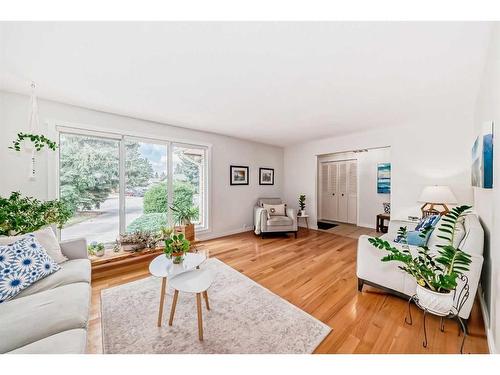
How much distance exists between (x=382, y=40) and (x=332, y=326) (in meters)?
2.23

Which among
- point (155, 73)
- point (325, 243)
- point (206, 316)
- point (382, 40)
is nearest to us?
point (382, 40)

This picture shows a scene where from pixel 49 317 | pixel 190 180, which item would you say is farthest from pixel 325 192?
pixel 49 317

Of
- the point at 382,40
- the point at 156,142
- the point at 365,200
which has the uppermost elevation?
the point at 382,40

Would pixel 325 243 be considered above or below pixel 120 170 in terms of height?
below

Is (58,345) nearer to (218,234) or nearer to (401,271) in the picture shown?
(401,271)

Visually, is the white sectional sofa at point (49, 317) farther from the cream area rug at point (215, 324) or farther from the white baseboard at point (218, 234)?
the white baseboard at point (218, 234)

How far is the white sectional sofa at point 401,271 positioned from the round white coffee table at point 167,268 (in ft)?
5.55

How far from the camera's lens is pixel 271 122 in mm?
3295

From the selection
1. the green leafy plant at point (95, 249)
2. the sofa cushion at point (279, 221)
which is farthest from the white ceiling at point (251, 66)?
the sofa cushion at point (279, 221)

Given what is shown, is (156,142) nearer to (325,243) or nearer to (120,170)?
(120,170)

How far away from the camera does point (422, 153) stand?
318cm

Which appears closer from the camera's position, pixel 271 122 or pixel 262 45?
pixel 262 45

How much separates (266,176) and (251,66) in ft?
11.4
